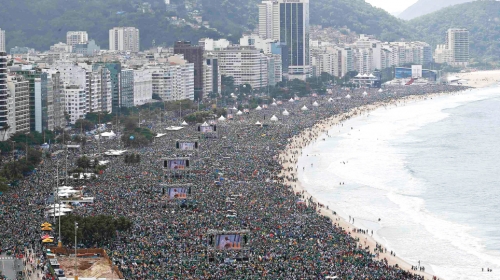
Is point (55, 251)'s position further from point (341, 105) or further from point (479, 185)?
point (341, 105)

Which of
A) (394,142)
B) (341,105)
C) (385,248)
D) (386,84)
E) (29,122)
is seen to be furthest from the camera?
(386,84)

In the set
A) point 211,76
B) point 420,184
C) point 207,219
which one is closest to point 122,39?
point 211,76

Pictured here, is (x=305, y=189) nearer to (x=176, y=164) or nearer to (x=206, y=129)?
(x=176, y=164)

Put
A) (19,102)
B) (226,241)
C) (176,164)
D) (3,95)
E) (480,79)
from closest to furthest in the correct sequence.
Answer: (226,241) → (176,164) → (3,95) → (19,102) → (480,79)

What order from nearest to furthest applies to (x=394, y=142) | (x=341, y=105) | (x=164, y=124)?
(x=394, y=142), (x=164, y=124), (x=341, y=105)

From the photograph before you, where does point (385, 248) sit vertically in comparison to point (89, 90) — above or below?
below

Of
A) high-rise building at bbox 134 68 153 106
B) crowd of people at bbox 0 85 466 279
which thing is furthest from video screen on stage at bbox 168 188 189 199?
high-rise building at bbox 134 68 153 106

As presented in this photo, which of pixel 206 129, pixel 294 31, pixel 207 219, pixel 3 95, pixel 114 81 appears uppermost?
pixel 294 31

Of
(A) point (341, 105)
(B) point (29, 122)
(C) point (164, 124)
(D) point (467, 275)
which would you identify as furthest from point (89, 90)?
(D) point (467, 275)
